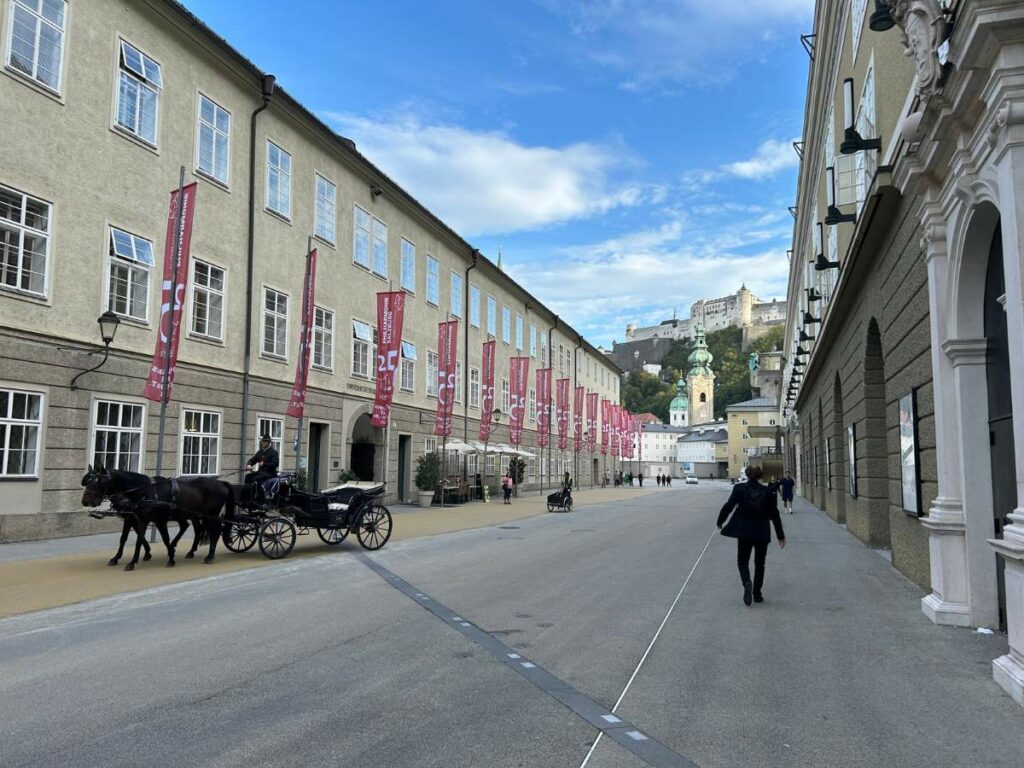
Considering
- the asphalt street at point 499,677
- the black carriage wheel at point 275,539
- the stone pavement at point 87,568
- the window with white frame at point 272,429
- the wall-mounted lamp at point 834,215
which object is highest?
the wall-mounted lamp at point 834,215

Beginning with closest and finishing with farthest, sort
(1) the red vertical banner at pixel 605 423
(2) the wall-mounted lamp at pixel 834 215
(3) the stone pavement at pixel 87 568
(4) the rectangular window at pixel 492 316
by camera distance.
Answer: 1. (3) the stone pavement at pixel 87 568
2. (2) the wall-mounted lamp at pixel 834 215
3. (4) the rectangular window at pixel 492 316
4. (1) the red vertical banner at pixel 605 423

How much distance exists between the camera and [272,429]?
2317cm

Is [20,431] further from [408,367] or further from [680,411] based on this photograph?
[680,411]

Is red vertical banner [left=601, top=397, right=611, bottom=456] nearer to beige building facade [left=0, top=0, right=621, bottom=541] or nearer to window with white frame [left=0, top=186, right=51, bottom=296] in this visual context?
beige building facade [left=0, top=0, right=621, bottom=541]

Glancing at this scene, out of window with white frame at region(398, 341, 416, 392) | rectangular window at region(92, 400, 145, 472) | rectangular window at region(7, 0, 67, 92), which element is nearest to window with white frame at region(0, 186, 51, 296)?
rectangular window at region(7, 0, 67, 92)

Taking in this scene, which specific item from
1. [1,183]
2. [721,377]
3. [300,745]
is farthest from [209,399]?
[721,377]

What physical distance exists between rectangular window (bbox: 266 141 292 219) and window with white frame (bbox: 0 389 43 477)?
10.2m

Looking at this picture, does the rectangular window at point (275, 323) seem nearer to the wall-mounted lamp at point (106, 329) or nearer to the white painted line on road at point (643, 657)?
the wall-mounted lamp at point (106, 329)

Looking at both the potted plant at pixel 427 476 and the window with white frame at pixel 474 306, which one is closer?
Answer: the potted plant at pixel 427 476

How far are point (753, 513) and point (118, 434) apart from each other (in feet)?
47.7

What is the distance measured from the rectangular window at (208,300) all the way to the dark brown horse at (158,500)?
864 centimetres

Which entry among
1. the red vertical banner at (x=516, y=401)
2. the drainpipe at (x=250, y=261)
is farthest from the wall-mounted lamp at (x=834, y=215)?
the red vertical banner at (x=516, y=401)

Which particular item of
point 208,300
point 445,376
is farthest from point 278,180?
point 445,376

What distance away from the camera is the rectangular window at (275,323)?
23188 millimetres
